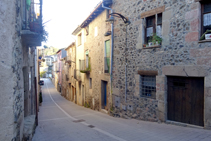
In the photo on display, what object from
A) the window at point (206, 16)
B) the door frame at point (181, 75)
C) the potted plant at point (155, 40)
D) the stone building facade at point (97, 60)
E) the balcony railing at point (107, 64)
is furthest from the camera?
the stone building facade at point (97, 60)

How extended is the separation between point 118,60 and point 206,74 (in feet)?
16.5

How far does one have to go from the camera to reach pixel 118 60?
1016 cm

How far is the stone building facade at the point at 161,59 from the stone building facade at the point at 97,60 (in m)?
1.79

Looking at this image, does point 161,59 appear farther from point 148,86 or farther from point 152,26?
point 152,26

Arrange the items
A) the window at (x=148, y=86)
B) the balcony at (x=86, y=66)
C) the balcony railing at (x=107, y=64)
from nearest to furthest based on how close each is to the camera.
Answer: the window at (x=148, y=86)
the balcony railing at (x=107, y=64)
the balcony at (x=86, y=66)

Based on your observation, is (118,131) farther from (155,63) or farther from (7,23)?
(7,23)

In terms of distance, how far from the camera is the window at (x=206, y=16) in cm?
593

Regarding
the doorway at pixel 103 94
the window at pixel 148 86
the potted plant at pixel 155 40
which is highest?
the potted plant at pixel 155 40

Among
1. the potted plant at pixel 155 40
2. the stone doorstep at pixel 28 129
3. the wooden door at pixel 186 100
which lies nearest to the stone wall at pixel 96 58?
the potted plant at pixel 155 40

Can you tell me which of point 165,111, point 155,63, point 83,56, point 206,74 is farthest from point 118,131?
point 83,56

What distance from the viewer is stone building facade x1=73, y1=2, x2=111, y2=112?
1192 cm

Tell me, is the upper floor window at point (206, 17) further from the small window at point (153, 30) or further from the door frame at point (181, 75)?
the small window at point (153, 30)

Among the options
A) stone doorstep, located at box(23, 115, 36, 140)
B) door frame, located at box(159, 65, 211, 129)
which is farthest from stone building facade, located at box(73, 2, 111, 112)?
stone doorstep, located at box(23, 115, 36, 140)

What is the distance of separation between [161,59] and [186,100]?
Answer: 1820mm
